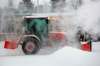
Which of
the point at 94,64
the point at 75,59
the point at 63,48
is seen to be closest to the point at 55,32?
the point at 63,48

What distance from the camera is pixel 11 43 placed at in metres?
1.51

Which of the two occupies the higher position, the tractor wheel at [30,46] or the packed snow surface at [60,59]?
the tractor wheel at [30,46]

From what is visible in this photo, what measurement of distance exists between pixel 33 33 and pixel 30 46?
94 mm

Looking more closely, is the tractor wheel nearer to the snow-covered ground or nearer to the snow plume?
the snow-covered ground

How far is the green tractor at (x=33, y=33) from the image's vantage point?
1517mm

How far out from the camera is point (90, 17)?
1.54m

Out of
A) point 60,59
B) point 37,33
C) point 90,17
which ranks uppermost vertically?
point 90,17

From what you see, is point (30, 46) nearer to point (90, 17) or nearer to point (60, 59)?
point (60, 59)

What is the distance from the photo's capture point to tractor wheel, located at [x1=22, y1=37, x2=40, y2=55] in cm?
152

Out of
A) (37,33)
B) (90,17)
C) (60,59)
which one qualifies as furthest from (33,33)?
(90,17)

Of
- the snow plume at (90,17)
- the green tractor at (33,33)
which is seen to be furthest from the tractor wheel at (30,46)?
the snow plume at (90,17)

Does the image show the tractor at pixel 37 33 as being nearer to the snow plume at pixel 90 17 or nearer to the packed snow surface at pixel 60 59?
the packed snow surface at pixel 60 59

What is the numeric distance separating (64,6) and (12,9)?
360 millimetres

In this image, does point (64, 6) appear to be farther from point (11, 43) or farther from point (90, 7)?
point (11, 43)
